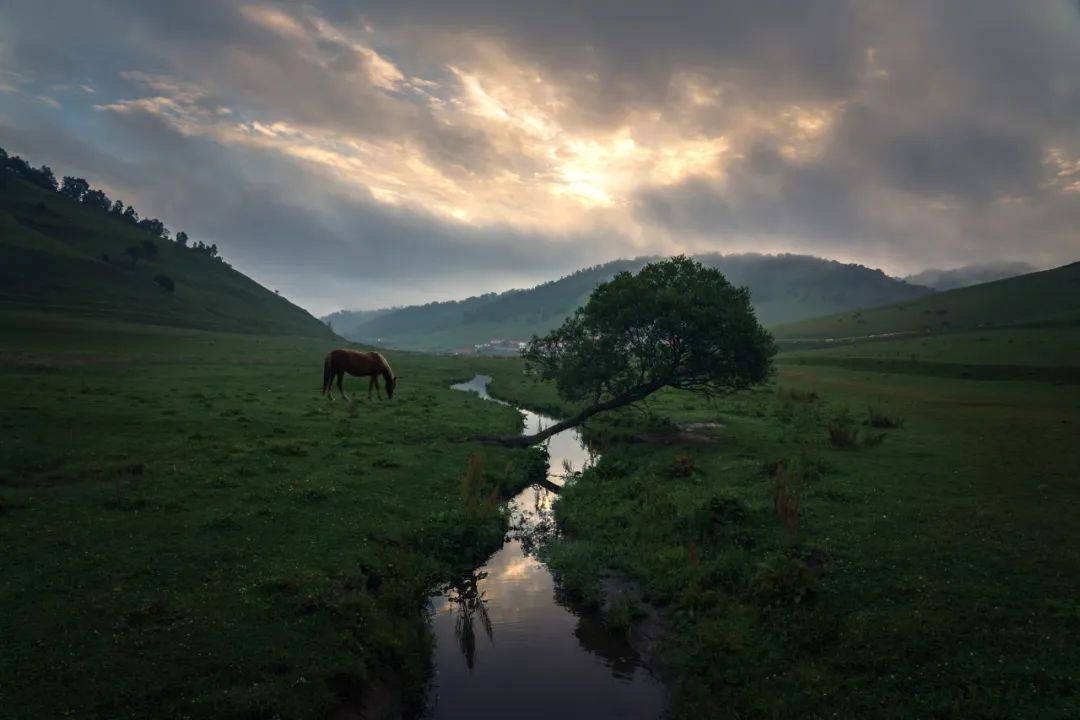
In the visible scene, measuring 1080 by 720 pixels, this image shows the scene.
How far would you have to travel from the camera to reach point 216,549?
17453mm

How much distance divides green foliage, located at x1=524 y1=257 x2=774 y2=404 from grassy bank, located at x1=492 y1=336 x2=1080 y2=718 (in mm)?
4851

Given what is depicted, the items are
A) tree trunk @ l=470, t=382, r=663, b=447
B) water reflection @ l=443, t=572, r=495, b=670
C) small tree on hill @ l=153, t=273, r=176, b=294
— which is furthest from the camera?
small tree on hill @ l=153, t=273, r=176, b=294

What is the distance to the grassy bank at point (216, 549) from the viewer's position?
11930 mm

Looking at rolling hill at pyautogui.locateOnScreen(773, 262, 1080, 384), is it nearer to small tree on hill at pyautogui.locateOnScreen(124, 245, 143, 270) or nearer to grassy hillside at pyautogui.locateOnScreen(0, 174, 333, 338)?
grassy hillside at pyautogui.locateOnScreen(0, 174, 333, 338)

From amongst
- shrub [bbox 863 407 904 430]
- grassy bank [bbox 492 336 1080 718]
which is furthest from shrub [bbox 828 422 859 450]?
shrub [bbox 863 407 904 430]

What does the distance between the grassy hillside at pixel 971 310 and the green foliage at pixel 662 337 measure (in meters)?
112

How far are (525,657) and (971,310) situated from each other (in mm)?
173096

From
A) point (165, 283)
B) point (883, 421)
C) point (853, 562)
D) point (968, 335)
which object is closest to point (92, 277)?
point (165, 283)

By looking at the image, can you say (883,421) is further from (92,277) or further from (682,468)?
(92,277)

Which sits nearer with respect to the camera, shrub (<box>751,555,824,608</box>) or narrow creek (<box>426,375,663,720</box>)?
narrow creek (<box>426,375,663,720</box>)

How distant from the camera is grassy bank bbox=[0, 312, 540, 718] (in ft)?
39.1

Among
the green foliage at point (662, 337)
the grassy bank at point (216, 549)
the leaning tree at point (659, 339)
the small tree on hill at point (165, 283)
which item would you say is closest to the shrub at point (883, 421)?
the leaning tree at point (659, 339)

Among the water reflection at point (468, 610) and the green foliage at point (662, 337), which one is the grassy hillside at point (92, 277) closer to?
the green foliage at point (662, 337)

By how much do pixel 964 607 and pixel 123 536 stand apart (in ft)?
81.6
